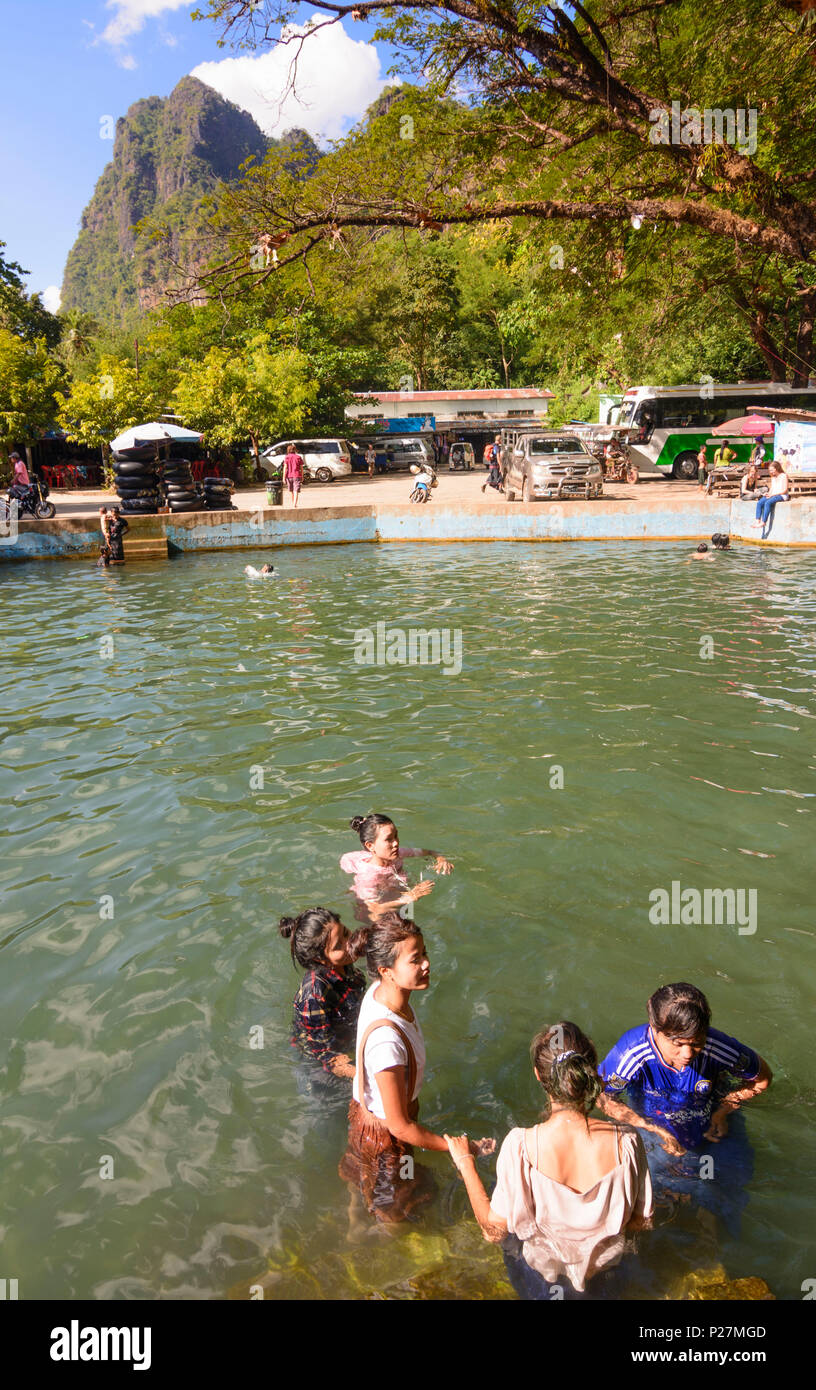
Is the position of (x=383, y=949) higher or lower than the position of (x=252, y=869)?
higher

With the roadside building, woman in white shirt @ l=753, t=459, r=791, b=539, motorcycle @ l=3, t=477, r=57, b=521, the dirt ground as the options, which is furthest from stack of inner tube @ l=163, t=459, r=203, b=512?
the roadside building

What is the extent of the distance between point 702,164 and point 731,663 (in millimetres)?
6492

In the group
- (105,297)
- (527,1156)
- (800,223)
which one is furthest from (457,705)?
(105,297)

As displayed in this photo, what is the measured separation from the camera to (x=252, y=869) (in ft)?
21.5

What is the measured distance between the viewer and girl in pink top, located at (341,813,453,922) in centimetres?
543

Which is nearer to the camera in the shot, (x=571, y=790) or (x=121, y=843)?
(x=121, y=843)

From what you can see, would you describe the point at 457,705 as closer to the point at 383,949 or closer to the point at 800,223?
the point at 383,949

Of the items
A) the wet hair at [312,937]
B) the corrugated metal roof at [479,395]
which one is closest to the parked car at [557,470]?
the wet hair at [312,937]

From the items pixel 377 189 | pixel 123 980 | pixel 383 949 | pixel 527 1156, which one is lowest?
pixel 123 980

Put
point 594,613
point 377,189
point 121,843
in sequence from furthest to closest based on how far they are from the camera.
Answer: point 594,613
point 377,189
point 121,843

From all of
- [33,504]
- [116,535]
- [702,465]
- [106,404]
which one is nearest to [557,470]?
[702,465]

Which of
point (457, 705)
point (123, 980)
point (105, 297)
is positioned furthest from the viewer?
point (105, 297)

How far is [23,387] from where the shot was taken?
30.8 metres
